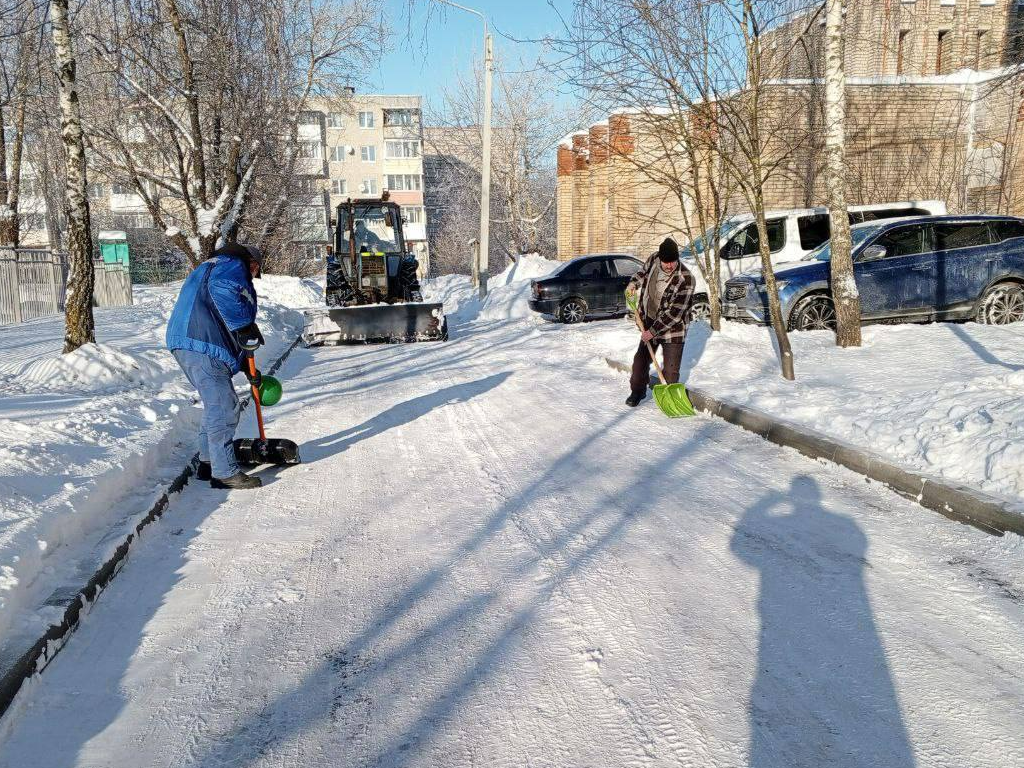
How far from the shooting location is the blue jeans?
5523mm

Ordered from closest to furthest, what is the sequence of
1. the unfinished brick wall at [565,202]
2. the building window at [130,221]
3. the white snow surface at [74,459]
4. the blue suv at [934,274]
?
1. the white snow surface at [74,459]
2. the blue suv at [934,274]
3. the unfinished brick wall at [565,202]
4. the building window at [130,221]

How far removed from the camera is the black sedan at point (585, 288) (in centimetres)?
1762

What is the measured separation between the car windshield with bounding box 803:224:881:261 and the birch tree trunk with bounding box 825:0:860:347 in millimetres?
1615

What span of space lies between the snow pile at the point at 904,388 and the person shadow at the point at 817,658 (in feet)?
3.60

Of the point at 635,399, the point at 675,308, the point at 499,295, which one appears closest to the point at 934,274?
the point at 675,308

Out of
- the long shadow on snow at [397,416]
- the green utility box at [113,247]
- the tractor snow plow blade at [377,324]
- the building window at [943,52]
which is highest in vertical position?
the building window at [943,52]

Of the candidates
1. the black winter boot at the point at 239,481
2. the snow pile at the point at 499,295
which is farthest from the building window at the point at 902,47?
the black winter boot at the point at 239,481

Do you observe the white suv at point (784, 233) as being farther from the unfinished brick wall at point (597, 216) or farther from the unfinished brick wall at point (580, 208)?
the unfinished brick wall at point (580, 208)

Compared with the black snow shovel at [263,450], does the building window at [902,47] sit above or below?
above

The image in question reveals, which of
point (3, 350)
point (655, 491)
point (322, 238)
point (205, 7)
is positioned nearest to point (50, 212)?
point (322, 238)

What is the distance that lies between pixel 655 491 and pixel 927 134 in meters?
19.0

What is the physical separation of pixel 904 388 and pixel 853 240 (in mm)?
4925

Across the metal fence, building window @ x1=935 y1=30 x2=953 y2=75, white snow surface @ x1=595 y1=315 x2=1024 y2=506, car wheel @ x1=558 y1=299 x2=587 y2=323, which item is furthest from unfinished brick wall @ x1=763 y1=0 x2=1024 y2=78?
the metal fence

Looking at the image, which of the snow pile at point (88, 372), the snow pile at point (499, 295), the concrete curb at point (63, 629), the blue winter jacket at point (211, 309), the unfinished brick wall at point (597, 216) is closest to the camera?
the concrete curb at point (63, 629)
